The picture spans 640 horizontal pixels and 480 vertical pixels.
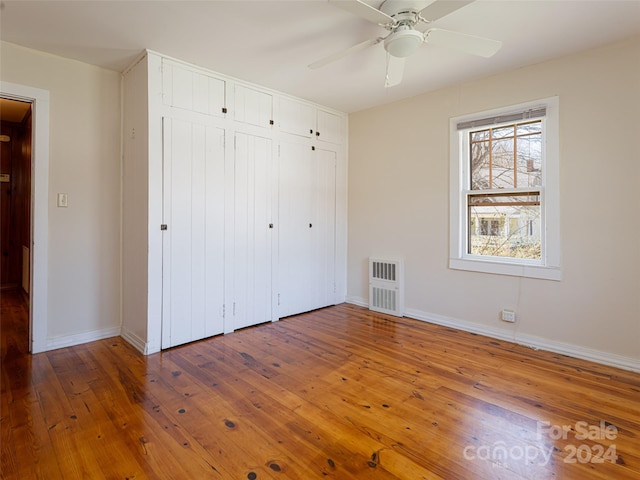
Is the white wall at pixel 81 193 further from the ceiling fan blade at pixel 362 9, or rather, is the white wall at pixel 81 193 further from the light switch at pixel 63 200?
the ceiling fan blade at pixel 362 9

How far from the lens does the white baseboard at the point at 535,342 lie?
106 inches

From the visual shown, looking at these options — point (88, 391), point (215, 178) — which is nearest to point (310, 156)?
point (215, 178)

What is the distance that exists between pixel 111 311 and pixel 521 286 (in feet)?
13.0

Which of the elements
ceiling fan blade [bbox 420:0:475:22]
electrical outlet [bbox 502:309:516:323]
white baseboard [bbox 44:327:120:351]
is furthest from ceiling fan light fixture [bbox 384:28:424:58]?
white baseboard [bbox 44:327:120:351]

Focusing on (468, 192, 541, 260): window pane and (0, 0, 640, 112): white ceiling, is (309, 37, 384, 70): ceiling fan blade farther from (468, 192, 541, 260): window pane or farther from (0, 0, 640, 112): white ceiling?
(468, 192, 541, 260): window pane

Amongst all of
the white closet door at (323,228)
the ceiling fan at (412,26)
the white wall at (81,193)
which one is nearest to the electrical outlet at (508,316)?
the white closet door at (323,228)

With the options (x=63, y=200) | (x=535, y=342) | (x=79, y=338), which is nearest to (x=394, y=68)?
(x=535, y=342)

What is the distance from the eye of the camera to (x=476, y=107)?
346 cm

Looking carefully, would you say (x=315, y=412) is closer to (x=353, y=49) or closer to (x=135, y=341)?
(x=135, y=341)

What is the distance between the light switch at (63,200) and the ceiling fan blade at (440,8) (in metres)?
3.20

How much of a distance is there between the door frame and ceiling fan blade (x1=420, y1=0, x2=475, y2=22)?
3.10m

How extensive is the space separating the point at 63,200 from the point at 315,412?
2.82m

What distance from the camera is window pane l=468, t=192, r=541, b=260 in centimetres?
319

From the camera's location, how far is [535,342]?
312 centimetres
